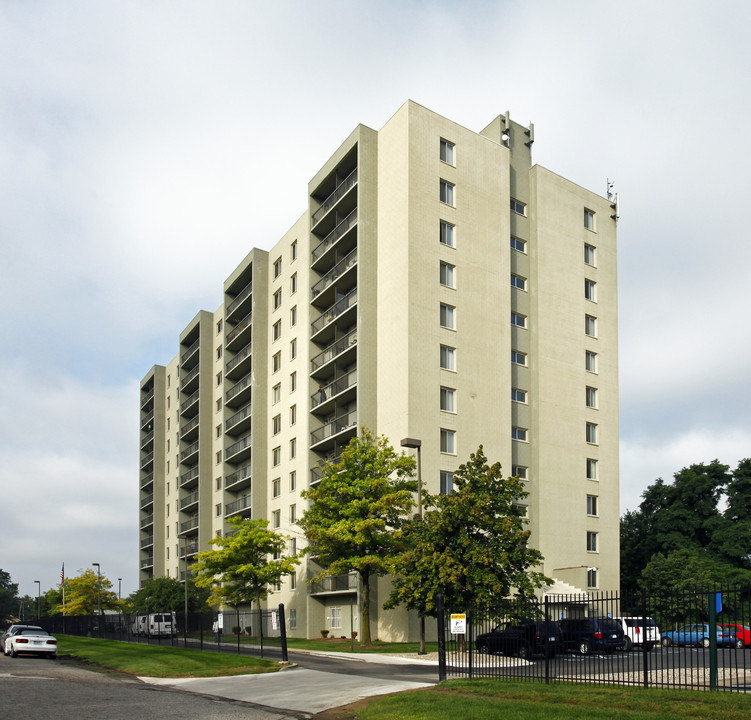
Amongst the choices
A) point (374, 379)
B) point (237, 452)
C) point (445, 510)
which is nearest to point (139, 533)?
point (237, 452)

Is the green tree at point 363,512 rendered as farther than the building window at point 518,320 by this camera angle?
No

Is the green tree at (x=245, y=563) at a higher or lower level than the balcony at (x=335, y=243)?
lower

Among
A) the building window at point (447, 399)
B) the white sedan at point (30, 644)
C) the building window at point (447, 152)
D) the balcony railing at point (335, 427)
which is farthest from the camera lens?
the building window at point (447, 152)

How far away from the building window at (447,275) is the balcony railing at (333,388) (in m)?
8.10

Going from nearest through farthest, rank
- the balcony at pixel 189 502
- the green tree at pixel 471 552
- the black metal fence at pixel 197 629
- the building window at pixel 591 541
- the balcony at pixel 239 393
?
the green tree at pixel 471 552 → the black metal fence at pixel 197 629 → the building window at pixel 591 541 → the balcony at pixel 239 393 → the balcony at pixel 189 502

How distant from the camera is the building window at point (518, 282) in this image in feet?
190

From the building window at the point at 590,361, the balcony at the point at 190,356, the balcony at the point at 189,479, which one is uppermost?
the balcony at the point at 190,356

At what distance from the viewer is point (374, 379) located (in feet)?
171

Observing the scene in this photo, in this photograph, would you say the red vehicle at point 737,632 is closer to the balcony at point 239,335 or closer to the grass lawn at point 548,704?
the grass lawn at point 548,704

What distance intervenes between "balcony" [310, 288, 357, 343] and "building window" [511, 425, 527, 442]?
13100mm

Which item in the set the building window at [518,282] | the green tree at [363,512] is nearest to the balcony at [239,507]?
the green tree at [363,512]

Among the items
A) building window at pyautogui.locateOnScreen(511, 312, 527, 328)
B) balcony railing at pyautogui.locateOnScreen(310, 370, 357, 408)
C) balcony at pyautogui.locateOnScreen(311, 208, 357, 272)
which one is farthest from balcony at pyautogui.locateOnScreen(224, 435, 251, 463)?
building window at pyautogui.locateOnScreen(511, 312, 527, 328)

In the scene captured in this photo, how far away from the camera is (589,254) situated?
6269cm

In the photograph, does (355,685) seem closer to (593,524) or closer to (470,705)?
(470,705)
